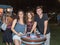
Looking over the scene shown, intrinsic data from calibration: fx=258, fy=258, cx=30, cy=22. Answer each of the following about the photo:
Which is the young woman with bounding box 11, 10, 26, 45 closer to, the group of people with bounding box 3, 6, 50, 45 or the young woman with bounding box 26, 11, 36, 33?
the group of people with bounding box 3, 6, 50, 45

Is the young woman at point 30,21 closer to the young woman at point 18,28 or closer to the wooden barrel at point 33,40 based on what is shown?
the young woman at point 18,28

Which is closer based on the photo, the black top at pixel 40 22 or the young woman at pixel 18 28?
the young woman at pixel 18 28

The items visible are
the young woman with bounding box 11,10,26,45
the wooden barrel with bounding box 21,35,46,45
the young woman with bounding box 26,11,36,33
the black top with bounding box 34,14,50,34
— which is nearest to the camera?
the wooden barrel with bounding box 21,35,46,45

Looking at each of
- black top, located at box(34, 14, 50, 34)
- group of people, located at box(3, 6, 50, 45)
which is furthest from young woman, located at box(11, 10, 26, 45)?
black top, located at box(34, 14, 50, 34)

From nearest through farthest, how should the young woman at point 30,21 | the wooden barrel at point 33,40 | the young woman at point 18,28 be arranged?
the wooden barrel at point 33,40 < the young woman at point 18,28 < the young woman at point 30,21

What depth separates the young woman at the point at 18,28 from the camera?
22.5 feet

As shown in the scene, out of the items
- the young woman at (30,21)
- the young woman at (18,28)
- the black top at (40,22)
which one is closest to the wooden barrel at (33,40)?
the young woman at (18,28)

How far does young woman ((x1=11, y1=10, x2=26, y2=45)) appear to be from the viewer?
6.87 m

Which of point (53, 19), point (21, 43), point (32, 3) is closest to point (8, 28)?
point (21, 43)

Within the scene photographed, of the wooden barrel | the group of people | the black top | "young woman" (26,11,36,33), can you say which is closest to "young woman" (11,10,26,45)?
the group of people

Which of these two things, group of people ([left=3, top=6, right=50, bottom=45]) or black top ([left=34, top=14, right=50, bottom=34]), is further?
black top ([left=34, top=14, right=50, bottom=34])

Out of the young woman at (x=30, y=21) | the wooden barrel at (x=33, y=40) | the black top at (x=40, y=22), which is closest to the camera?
the wooden barrel at (x=33, y=40)

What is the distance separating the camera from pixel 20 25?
7062mm

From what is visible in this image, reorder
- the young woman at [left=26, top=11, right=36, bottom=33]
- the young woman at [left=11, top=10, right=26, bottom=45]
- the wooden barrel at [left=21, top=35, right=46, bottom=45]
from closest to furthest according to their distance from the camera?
the wooden barrel at [left=21, top=35, right=46, bottom=45]
the young woman at [left=11, top=10, right=26, bottom=45]
the young woman at [left=26, top=11, right=36, bottom=33]
